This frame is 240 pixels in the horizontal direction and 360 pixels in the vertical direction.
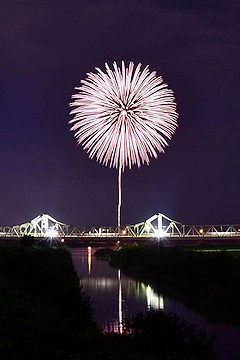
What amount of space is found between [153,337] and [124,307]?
26040 millimetres

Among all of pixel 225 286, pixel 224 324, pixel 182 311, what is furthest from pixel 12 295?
pixel 225 286

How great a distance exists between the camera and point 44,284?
39.8m

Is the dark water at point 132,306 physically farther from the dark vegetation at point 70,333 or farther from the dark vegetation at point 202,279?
the dark vegetation at point 70,333

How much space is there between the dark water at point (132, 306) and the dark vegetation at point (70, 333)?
423cm

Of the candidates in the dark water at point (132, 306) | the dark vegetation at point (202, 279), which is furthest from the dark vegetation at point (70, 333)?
the dark vegetation at point (202, 279)

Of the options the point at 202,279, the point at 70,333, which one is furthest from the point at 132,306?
the point at 70,333

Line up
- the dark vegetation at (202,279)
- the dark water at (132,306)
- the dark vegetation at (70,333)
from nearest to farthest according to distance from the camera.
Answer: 1. the dark vegetation at (70,333)
2. the dark water at (132,306)
3. the dark vegetation at (202,279)

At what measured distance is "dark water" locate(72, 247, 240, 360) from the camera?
37.4 m

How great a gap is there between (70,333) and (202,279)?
43.2 meters

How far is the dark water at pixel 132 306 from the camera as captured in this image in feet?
123

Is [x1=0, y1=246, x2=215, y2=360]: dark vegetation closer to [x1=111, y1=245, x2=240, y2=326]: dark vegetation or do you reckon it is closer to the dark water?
the dark water

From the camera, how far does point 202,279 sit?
64.8m

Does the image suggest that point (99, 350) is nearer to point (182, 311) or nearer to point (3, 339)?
point (3, 339)

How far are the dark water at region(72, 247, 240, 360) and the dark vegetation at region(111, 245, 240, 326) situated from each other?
178 centimetres
